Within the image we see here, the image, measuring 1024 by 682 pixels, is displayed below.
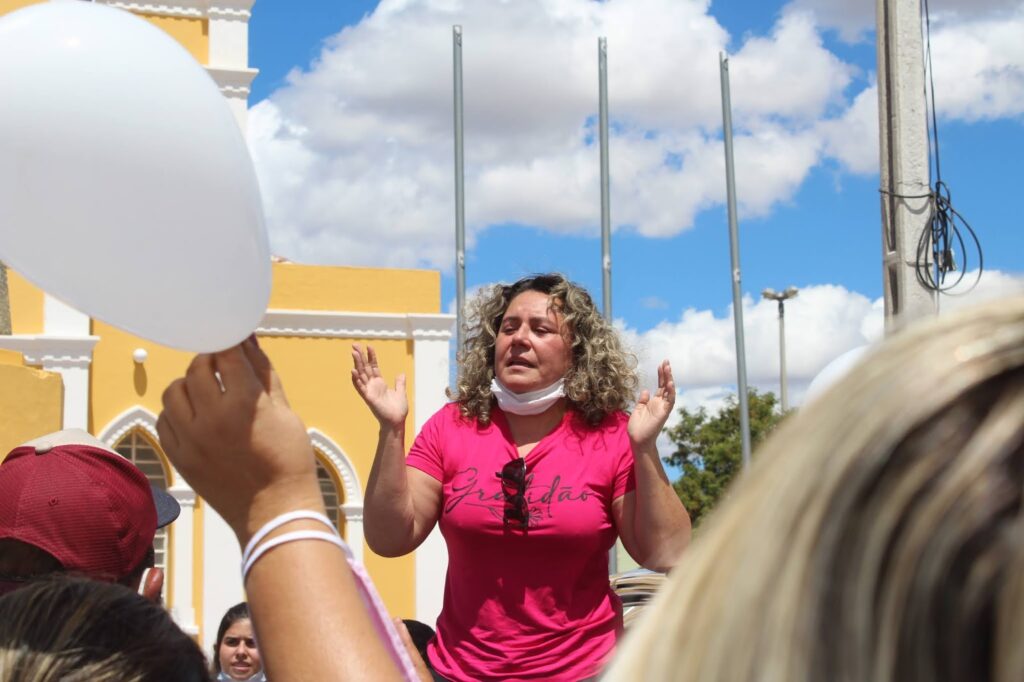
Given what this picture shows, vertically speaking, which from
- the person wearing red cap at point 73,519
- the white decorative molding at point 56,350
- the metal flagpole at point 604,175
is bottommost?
the person wearing red cap at point 73,519

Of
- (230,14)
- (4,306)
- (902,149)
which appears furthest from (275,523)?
(230,14)

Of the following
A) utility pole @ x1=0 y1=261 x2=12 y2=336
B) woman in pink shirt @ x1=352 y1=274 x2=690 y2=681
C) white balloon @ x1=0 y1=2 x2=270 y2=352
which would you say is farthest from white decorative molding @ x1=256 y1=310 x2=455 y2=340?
white balloon @ x1=0 y1=2 x2=270 y2=352

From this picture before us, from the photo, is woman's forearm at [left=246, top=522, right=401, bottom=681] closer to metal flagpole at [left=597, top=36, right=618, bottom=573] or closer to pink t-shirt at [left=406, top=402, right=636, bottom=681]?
pink t-shirt at [left=406, top=402, right=636, bottom=681]

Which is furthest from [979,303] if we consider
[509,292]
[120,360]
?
[120,360]

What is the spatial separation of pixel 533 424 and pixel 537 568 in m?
0.43

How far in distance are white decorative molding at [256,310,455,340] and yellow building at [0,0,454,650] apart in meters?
0.01

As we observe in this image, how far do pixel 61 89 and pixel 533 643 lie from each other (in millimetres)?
1997

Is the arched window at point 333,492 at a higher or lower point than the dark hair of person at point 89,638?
lower

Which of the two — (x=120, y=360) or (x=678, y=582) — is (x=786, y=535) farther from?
(x=120, y=360)

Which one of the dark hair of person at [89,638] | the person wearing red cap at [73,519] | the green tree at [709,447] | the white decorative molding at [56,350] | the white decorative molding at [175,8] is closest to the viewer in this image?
the dark hair of person at [89,638]

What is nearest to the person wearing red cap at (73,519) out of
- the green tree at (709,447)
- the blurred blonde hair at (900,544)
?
the blurred blonde hair at (900,544)

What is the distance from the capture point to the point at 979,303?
596mm

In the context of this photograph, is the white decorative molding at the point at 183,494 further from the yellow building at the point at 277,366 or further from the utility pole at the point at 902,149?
the utility pole at the point at 902,149

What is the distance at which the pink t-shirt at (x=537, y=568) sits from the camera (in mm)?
3107
